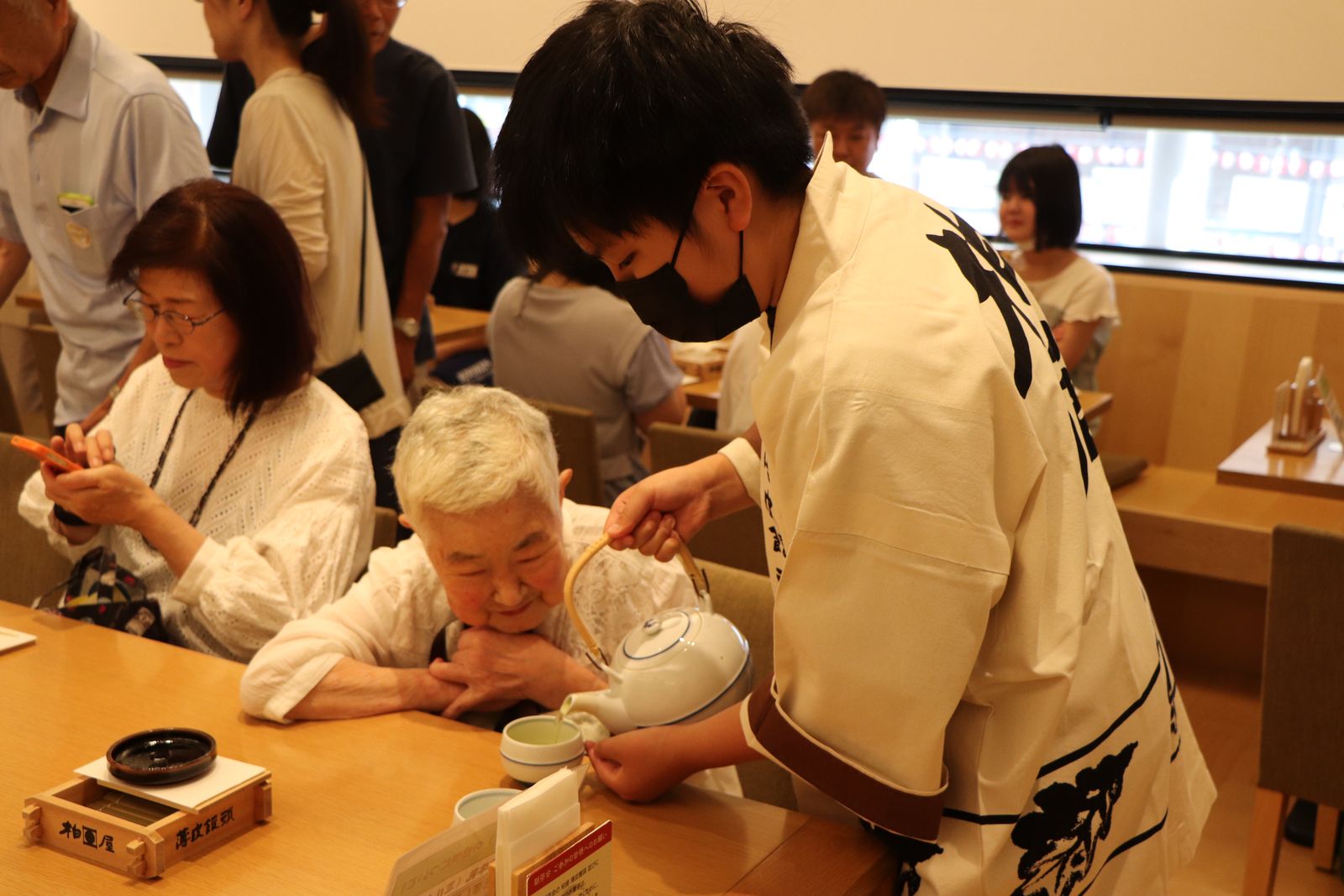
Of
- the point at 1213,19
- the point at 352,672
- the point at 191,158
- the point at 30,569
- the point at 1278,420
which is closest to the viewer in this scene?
the point at 352,672

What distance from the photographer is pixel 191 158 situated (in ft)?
8.50

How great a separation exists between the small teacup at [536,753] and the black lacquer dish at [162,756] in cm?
32

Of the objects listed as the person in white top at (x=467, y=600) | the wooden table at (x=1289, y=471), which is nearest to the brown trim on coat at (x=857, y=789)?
the person in white top at (x=467, y=600)

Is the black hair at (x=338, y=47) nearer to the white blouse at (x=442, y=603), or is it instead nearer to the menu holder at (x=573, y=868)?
the white blouse at (x=442, y=603)

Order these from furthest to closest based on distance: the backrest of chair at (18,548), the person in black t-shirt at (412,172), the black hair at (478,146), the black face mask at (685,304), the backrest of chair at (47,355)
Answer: the black hair at (478,146), the backrest of chair at (47,355), the person in black t-shirt at (412,172), the backrest of chair at (18,548), the black face mask at (685,304)

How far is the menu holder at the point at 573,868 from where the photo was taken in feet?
3.41

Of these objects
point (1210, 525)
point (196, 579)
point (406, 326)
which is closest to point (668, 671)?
point (196, 579)

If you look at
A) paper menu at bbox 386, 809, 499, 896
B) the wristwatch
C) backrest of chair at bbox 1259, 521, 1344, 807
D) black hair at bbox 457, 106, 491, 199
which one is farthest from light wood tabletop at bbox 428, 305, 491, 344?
paper menu at bbox 386, 809, 499, 896

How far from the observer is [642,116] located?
102 cm

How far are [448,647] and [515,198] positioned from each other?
2.82 feet

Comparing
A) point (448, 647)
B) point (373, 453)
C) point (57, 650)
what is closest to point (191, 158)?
point (373, 453)

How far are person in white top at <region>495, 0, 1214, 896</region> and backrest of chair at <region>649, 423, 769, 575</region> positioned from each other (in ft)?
4.92

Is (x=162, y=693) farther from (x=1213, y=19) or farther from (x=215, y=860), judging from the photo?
(x=1213, y=19)

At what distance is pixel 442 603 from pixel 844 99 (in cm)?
223
